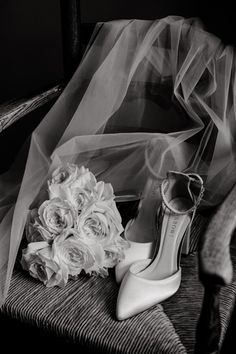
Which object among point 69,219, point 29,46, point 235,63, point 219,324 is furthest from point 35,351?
point 29,46

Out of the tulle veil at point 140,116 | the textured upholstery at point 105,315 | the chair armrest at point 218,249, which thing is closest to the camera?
the chair armrest at point 218,249

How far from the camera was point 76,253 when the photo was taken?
2.72 ft

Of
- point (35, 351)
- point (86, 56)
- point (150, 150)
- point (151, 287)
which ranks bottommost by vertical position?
point (35, 351)

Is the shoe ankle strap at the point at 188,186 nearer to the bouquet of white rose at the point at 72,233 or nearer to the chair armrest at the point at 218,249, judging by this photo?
the bouquet of white rose at the point at 72,233

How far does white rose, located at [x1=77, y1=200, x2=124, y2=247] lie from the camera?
0.84m

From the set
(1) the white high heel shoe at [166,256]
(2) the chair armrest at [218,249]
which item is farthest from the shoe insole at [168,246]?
(2) the chair armrest at [218,249]

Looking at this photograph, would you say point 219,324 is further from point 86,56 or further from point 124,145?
point 86,56

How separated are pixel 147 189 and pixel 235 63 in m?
0.26

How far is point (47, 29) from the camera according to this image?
1.38m

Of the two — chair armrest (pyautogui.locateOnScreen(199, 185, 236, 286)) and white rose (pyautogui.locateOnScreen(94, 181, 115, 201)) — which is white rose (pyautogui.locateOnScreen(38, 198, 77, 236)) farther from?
chair armrest (pyautogui.locateOnScreen(199, 185, 236, 286))

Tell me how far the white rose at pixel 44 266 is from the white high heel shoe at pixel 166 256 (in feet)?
0.31

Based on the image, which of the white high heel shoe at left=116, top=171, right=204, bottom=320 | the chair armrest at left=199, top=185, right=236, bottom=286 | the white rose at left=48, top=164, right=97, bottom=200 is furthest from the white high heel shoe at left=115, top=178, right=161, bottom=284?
the chair armrest at left=199, top=185, right=236, bottom=286

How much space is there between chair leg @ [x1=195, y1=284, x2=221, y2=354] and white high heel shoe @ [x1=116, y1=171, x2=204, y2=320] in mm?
116

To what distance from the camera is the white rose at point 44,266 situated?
0.82 m
